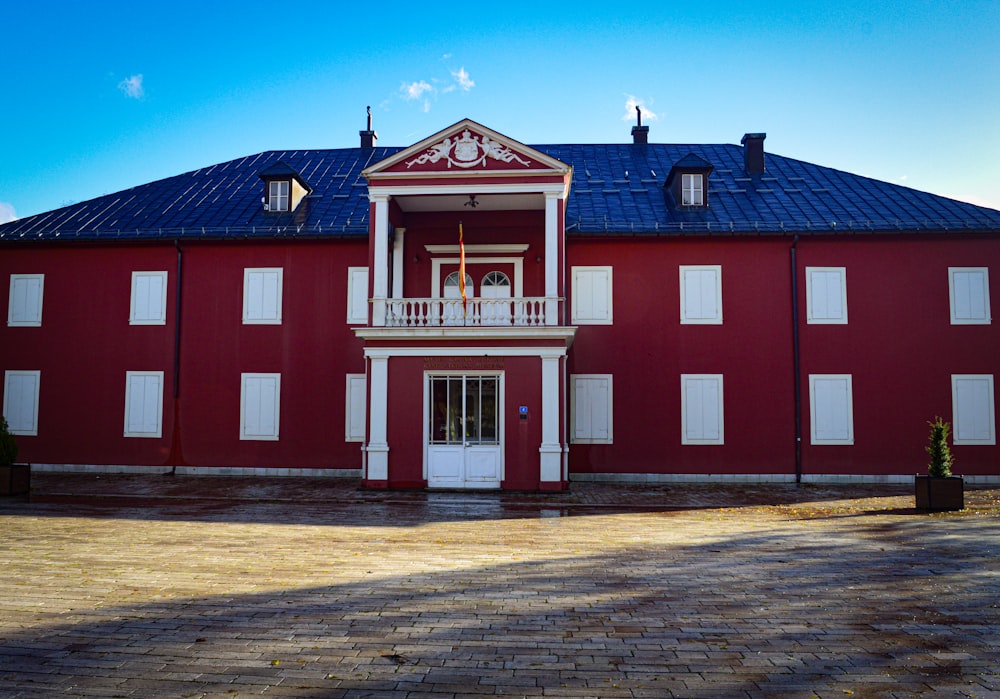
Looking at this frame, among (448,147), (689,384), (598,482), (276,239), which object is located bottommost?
(598,482)

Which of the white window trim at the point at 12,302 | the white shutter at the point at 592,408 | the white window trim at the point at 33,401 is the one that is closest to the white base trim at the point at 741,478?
the white shutter at the point at 592,408

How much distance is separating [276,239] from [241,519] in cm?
923

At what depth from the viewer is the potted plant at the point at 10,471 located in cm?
1359

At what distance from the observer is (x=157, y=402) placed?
1833 centimetres

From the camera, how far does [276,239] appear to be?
1844 cm

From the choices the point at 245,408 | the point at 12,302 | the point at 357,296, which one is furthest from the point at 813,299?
the point at 12,302

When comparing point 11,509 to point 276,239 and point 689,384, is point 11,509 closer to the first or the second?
point 276,239

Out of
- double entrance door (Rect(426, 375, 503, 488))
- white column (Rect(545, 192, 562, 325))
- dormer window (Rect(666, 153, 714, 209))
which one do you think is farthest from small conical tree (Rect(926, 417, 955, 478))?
dormer window (Rect(666, 153, 714, 209))

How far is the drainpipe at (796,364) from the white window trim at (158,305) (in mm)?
16246

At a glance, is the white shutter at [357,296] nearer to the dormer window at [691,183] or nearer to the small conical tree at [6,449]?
the small conical tree at [6,449]

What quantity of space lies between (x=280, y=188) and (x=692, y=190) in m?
11.3

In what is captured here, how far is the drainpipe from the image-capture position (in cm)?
1716

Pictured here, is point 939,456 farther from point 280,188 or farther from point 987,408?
point 280,188

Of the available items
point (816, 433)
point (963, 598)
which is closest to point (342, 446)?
point (816, 433)
